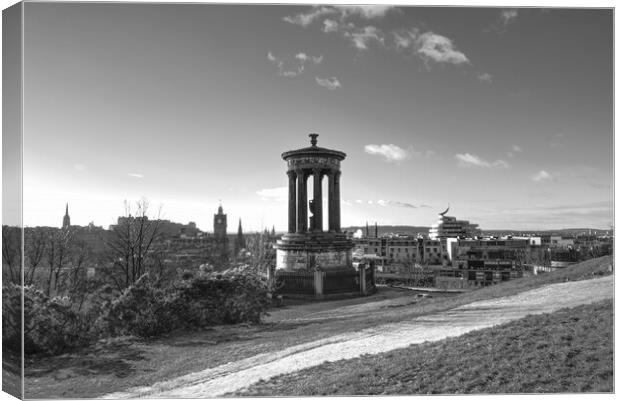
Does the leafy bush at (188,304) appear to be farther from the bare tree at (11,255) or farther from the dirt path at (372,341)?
the dirt path at (372,341)

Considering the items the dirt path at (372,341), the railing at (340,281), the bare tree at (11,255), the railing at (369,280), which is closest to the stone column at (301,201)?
the railing at (340,281)

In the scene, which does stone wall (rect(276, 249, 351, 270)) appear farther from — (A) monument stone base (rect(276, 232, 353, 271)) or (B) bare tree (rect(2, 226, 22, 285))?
(B) bare tree (rect(2, 226, 22, 285))

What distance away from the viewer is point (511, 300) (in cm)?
979

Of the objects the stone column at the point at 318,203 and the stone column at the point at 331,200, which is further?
the stone column at the point at 331,200

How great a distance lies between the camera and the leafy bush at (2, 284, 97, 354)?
23.1 ft

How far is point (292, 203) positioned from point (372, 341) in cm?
1277

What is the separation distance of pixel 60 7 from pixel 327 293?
1359 cm

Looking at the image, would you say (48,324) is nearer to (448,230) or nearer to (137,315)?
(137,315)

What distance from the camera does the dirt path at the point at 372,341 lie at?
21.3 feet

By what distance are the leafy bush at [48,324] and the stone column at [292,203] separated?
11294 mm

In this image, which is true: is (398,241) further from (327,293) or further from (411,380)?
(411,380)

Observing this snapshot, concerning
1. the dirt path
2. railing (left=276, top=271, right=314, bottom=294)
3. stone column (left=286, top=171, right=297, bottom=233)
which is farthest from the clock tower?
the dirt path

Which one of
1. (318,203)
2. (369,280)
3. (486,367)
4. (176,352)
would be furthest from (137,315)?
(369,280)

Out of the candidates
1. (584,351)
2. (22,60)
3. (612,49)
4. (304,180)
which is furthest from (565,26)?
(304,180)
